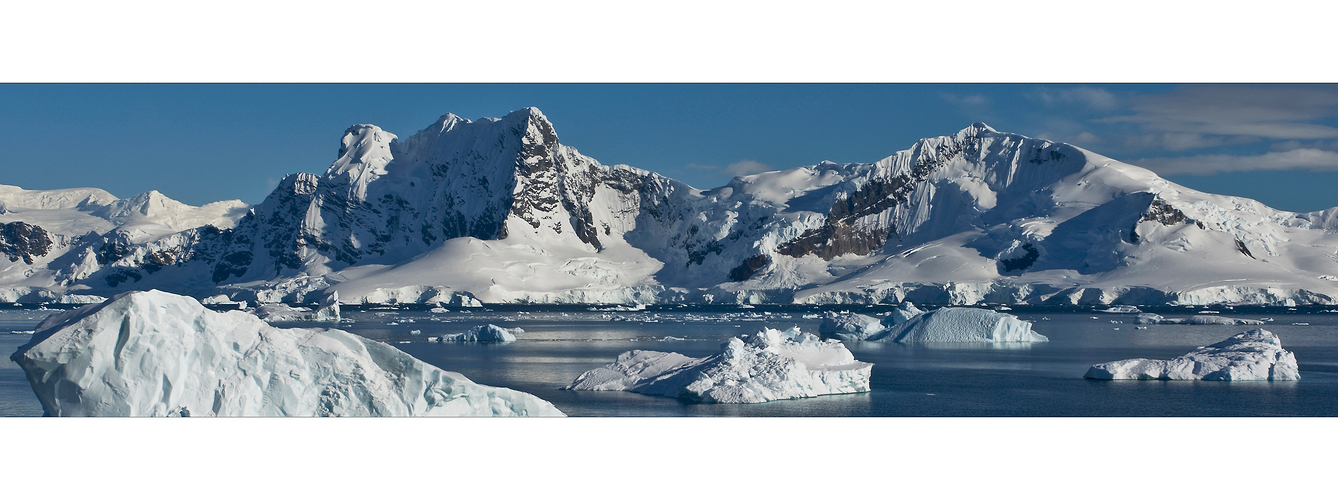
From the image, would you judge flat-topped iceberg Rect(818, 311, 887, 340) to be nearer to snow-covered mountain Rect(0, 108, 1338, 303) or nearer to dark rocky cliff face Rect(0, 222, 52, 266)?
snow-covered mountain Rect(0, 108, 1338, 303)

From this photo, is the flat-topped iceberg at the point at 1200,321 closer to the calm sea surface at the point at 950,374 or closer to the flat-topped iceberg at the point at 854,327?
the calm sea surface at the point at 950,374

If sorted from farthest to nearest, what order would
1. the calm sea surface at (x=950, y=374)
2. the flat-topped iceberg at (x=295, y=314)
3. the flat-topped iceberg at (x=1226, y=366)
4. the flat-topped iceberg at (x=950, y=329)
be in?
the flat-topped iceberg at (x=295, y=314) < the flat-topped iceberg at (x=950, y=329) < the flat-topped iceberg at (x=1226, y=366) < the calm sea surface at (x=950, y=374)

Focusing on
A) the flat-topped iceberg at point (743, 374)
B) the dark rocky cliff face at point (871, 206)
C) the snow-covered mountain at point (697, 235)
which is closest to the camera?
the flat-topped iceberg at point (743, 374)

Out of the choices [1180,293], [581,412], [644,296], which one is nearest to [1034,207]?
[1180,293]

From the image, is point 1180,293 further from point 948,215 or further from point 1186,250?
point 948,215

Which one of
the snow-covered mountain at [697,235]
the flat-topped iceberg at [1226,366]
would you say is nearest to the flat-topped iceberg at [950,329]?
the flat-topped iceberg at [1226,366]

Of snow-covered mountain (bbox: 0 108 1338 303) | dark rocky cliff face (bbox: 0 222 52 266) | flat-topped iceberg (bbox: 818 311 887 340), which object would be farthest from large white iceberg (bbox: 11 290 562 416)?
dark rocky cliff face (bbox: 0 222 52 266)

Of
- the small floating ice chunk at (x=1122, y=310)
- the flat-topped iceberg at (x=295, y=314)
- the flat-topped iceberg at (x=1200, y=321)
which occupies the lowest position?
the flat-topped iceberg at (x=295, y=314)
